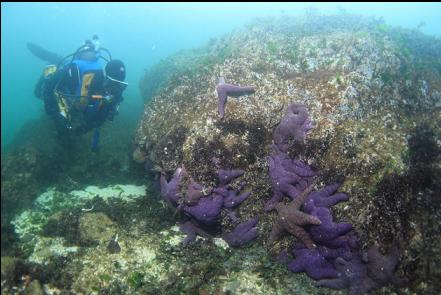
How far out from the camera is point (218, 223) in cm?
654

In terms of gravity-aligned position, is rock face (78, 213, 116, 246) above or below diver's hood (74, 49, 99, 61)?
below

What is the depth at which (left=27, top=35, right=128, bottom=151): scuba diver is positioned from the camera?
9.35m

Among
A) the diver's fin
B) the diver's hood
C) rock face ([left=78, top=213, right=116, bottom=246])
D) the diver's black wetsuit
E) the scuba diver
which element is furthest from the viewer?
the diver's fin

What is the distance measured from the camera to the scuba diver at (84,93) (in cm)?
935

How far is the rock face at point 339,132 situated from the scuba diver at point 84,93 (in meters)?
1.53

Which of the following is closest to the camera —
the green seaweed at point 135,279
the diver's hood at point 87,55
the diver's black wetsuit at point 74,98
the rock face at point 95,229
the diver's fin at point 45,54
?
the green seaweed at point 135,279

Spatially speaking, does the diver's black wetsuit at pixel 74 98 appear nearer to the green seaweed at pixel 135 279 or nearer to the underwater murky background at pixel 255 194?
the underwater murky background at pixel 255 194

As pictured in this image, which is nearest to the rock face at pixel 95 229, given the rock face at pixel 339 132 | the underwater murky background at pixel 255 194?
the underwater murky background at pixel 255 194

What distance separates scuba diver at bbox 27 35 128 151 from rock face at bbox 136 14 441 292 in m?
1.53

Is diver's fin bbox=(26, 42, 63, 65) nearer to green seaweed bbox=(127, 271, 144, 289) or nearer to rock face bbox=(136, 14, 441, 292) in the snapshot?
rock face bbox=(136, 14, 441, 292)

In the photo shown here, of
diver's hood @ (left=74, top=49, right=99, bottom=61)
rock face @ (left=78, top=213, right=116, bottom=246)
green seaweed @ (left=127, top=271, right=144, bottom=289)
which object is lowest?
rock face @ (left=78, top=213, right=116, bottom=246)

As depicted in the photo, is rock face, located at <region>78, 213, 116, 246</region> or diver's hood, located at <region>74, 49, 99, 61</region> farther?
diver's hood, located at <region>74, 49, 99, 61</region>

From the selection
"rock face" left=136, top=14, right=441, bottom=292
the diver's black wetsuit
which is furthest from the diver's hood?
"rock face" left=136, top=14, right=441, bottom=292

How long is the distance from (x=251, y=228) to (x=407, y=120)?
416 centimetres
